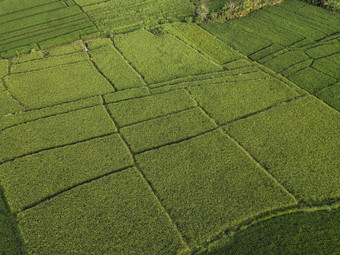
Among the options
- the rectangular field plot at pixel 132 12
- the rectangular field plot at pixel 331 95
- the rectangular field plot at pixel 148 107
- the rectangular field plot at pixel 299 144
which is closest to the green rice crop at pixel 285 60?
the rectangular field plot at pixel 331 95

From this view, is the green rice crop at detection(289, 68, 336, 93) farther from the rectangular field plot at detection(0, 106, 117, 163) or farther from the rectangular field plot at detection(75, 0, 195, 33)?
the rectangular field plot at detection(75, 0, 195, 33)

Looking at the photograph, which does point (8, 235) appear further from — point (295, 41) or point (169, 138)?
point (295, 41)

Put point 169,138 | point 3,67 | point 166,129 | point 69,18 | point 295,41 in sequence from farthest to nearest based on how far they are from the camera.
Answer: point 69,18
point 295,41
point 3,67
point 166,129
point 169,138

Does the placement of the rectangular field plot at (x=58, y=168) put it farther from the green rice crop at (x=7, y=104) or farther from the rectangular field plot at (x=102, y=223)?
the green rice crop at (x=7, y=104)

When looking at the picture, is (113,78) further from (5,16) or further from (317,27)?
(317,27)

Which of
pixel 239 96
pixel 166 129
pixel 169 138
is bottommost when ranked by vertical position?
pixel 169 138

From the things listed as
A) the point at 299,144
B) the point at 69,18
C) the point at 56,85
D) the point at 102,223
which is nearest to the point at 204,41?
the point at 56,85

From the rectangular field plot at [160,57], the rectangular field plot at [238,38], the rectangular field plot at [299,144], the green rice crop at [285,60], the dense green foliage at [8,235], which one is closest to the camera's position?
the dense green foliage at [8,235]
